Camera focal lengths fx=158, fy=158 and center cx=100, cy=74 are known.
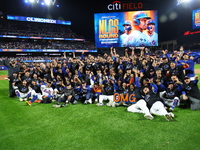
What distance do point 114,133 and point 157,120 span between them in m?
1.92

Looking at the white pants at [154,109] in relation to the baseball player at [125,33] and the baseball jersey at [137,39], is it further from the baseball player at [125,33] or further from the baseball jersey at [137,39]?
the baseball jersey at [137,39]

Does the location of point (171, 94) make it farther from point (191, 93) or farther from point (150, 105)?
point (150, 105)

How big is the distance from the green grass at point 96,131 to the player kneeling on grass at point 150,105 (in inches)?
9.0

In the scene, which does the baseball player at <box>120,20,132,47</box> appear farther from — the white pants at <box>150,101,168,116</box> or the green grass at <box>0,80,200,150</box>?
the white pants at <box>150,101,168,116</box>

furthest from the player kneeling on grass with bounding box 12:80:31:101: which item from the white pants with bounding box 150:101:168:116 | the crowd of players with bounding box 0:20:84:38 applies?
the crowd of players with bounding box 0:20:84:38

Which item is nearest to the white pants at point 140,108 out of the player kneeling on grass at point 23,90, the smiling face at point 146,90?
the smiling face at point 146,90


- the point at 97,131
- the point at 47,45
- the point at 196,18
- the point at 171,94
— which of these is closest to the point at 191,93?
the point at 171,94

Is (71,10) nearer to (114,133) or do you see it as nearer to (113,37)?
(113,37)

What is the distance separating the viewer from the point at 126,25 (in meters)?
37.9

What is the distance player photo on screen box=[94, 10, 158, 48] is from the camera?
37.9 m

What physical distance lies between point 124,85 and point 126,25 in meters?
32.8

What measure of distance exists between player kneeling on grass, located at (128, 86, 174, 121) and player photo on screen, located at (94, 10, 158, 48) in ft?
107

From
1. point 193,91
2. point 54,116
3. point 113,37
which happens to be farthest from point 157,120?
point 113,37

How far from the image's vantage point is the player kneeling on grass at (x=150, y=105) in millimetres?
5923
